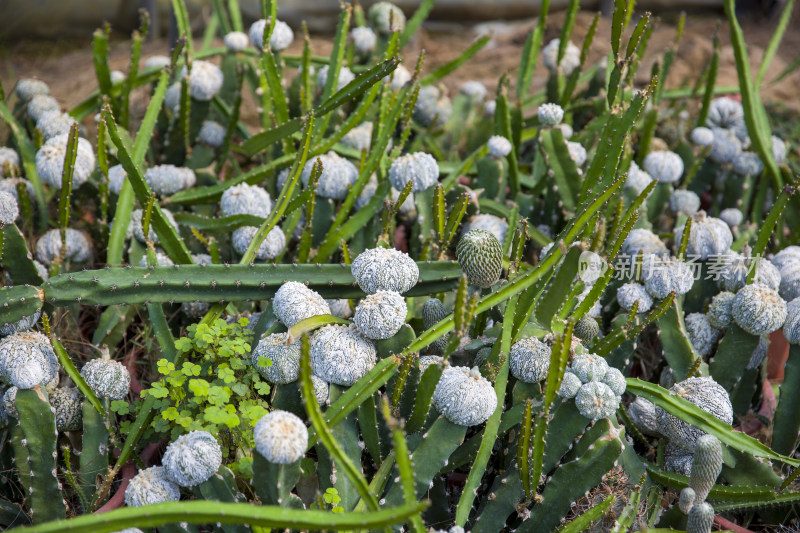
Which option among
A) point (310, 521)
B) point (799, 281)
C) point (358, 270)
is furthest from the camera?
point (799, 281)

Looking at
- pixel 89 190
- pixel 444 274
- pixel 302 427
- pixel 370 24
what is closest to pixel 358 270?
pixel 444 274

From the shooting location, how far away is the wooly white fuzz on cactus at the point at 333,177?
72.4 inches

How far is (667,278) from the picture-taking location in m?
1.64

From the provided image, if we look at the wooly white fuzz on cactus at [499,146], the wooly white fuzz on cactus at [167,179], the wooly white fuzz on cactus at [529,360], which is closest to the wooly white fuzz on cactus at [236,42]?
the wooly white fuzz on cactus at [167,179]

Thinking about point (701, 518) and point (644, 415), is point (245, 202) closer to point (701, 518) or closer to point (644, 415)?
point (644, 415)

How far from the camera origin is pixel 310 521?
106cm

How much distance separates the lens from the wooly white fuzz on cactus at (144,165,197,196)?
76.4 inches

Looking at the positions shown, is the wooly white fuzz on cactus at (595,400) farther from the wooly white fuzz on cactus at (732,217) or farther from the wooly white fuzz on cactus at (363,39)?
the wooly white fuzz on cactus at (363,39)

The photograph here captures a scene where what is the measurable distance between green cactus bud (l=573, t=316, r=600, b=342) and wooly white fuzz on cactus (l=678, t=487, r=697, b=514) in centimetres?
36

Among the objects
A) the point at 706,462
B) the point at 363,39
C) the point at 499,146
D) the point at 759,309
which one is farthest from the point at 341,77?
the point at 706,462

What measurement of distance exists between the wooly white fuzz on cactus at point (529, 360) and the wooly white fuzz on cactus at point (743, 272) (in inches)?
23.1

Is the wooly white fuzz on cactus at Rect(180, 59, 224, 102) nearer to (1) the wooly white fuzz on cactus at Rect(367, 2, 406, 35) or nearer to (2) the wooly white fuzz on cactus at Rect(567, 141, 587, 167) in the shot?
(1) the wooly white fuzz on cactus at Rect(367, 2, 406, 35)

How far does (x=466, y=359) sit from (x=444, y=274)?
186 millimetres

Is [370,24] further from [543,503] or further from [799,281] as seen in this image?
[543,503]
